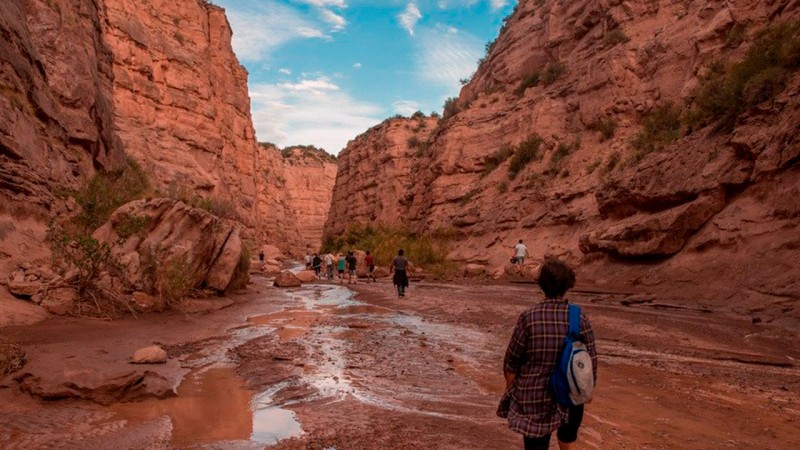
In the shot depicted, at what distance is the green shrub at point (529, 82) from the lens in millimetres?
31484

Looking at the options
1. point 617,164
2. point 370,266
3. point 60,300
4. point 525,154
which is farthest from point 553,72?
point 60,300

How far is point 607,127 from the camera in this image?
2325 cm

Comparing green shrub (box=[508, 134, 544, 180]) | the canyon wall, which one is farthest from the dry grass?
green shrub (box=[508, 134, 544, 180])

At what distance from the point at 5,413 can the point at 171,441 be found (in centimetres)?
148

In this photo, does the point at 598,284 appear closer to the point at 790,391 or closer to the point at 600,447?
the point at 790,391

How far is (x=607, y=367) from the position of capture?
6434 millimetres

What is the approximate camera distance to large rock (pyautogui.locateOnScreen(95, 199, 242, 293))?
10.4m

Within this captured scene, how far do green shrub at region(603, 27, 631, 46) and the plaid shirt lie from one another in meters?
25.4

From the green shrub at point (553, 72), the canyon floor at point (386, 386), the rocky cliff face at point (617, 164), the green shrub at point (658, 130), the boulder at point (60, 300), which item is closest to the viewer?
the canyon floor at point (386, 386)

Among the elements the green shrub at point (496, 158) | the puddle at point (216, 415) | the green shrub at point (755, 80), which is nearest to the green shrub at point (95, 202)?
the puddle at point (216, 415)

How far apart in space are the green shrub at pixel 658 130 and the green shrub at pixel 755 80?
95.9 inches

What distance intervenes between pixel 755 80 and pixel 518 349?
41.9 feet

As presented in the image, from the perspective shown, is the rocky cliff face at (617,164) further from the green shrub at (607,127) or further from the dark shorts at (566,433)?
the dark shorts at (566,433)

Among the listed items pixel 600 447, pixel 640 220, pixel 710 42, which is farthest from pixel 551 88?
pixel 600 447
